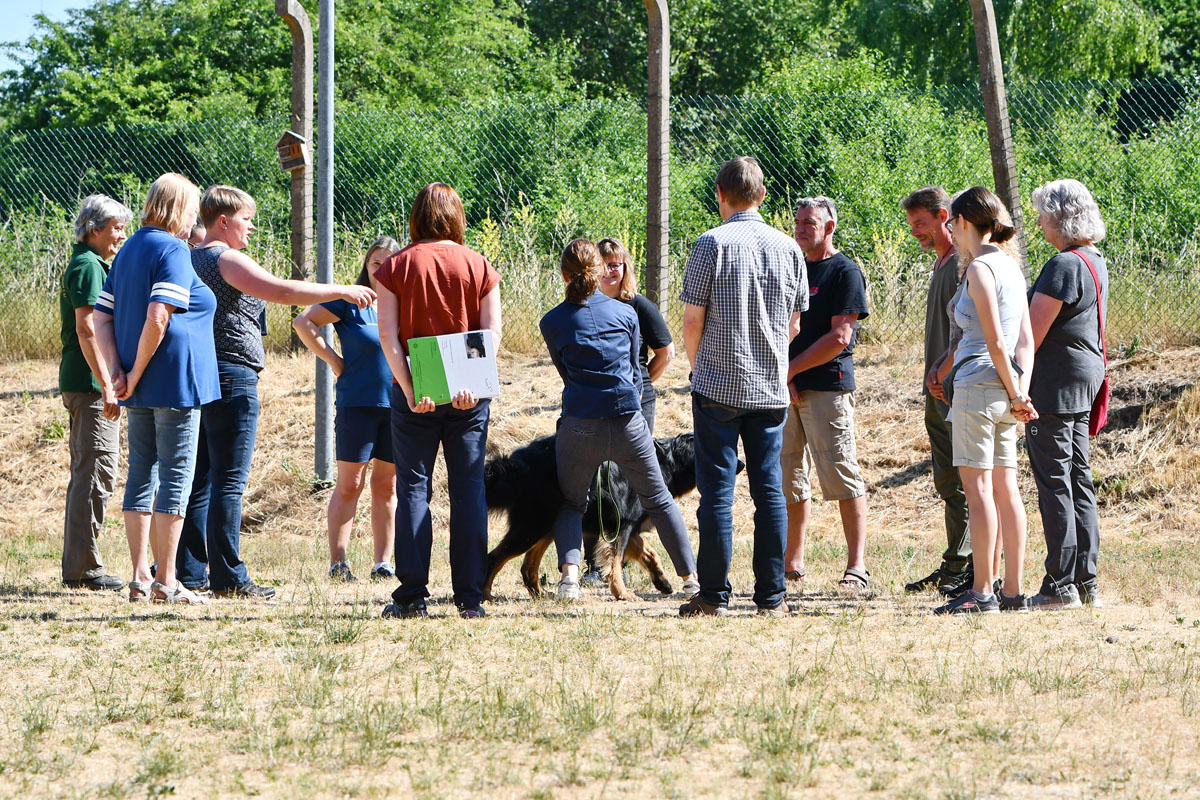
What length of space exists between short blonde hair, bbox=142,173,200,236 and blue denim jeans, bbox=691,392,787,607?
7.96ft

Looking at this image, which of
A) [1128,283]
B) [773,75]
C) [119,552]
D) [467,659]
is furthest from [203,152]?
[773,75]

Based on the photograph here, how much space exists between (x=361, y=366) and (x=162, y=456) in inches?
47.7

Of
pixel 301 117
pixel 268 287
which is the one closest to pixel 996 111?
pixel 301 117

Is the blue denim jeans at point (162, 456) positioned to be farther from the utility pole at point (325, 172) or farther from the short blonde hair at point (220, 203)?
the utility pole at point (325, 172)

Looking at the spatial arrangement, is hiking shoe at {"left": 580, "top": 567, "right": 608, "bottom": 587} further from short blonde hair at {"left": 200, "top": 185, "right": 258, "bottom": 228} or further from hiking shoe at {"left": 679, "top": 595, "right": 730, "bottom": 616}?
short blonde hair at {"left": 200, "top": 185, "right": 258, "bottom": 228}

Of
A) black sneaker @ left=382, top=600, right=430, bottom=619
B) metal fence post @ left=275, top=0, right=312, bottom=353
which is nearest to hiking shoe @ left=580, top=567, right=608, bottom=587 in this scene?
black sneaker @ left=382, top=600, right=430, bottom=619

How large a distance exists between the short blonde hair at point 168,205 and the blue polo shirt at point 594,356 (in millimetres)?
1678

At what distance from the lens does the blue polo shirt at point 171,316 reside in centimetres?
527

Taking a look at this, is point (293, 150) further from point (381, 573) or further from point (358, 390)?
point (381, 573)

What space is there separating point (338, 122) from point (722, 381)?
906cm

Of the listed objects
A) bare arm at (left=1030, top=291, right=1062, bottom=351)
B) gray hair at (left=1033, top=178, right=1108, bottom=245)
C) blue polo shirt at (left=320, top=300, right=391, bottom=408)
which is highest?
gray hair at (left=1033, top=178, right=1108, bottom=245)

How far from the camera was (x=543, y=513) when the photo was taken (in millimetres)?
5828

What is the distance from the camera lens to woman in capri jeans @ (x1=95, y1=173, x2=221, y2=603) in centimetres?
529

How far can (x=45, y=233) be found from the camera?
12609 mm
